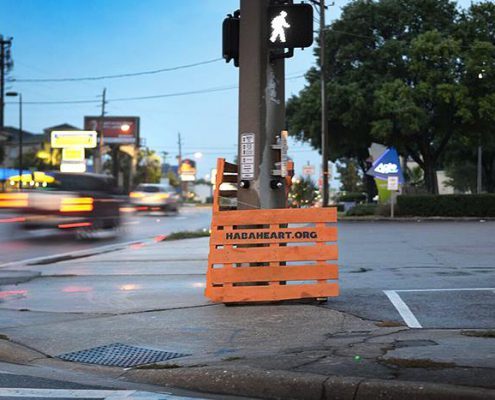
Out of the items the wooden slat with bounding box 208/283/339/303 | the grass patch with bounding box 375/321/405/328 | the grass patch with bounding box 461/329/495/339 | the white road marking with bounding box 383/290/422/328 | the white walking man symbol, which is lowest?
the grass patch with bounding box 375/321/405/328

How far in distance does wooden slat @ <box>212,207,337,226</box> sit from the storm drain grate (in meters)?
2.43

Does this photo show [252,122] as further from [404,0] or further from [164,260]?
[404,0]

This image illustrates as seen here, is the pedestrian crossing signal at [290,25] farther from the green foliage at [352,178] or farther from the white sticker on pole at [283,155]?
the green foliage at [352,178]

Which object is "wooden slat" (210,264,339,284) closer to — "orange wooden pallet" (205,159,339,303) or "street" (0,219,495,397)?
"orange wooden pallet" (205,159,339,303)

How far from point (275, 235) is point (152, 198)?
36432mm

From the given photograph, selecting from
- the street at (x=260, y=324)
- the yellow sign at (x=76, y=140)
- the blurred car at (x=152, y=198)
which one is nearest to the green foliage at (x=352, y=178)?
the yellow sign at (x=76, y=140)

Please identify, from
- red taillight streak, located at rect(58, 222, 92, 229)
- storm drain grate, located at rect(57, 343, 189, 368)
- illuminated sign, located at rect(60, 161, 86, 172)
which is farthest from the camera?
illuminated sign, located at rect(60, 161, 86, 172)

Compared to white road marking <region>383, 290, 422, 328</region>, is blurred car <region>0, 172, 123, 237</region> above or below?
above

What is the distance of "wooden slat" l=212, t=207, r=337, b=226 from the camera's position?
320 inches

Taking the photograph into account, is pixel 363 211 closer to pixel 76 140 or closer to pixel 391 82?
pixel 391 82

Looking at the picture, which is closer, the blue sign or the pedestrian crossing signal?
the pedestrian crossing signal

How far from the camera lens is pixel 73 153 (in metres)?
59.8

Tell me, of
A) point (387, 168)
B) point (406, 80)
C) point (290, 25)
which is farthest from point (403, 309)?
point (406, 80)

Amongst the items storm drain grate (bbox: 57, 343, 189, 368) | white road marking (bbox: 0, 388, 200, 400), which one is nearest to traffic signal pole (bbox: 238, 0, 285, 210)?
storm drain grate (bbox: 57, 343, 189, 368)
